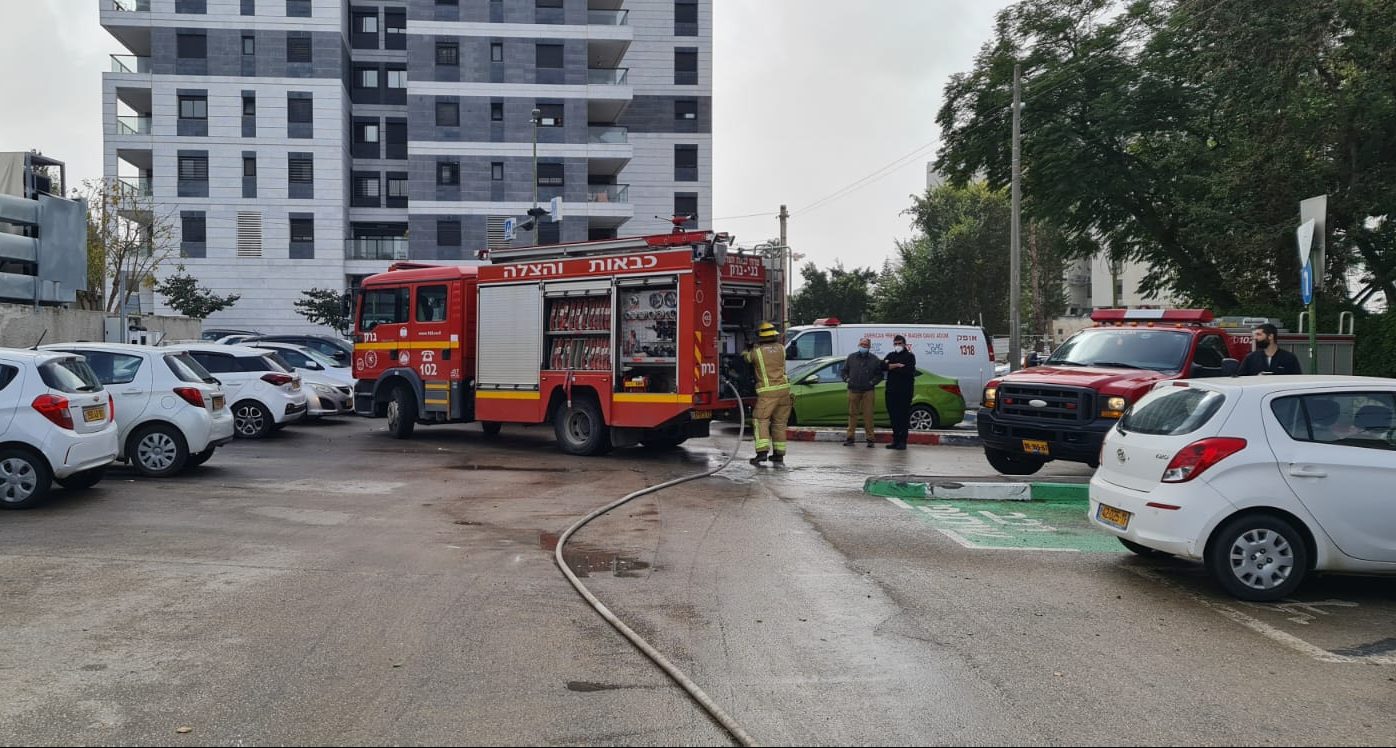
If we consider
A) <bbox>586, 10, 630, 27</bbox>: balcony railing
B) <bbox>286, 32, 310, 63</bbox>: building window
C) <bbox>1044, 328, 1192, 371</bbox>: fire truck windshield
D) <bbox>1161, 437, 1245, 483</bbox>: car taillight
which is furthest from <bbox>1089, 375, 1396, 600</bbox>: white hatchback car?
<bbox>286, 32, 310, 63</bbox>: building window

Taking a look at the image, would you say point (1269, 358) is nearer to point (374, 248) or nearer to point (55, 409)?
point (55, 409)

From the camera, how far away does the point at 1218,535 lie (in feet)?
23.0

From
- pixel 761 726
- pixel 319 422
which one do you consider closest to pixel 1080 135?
pixel 319 422

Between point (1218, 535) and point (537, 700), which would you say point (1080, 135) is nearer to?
point (1218, 535)

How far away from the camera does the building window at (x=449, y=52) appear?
46.2 m

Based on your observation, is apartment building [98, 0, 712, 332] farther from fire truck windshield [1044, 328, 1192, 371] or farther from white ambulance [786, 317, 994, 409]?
fire truck windshield [1044, 328, 1192, 371]

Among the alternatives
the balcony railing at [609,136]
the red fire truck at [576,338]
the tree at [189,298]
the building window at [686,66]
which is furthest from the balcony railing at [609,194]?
the red fire truck at [576,338]

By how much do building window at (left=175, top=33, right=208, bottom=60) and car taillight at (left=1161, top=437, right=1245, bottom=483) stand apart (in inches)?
1866

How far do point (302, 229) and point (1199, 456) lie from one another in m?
45.7

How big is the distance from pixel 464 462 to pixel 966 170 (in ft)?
69.2

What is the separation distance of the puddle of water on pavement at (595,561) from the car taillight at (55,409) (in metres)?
4.98

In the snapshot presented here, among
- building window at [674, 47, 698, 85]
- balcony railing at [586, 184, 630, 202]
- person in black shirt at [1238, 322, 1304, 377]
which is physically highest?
building window at [674, 47, 698, 85]

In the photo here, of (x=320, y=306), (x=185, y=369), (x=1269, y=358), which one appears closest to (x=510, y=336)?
(x=185, y=369)

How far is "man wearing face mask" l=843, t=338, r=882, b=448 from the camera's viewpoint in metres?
16.6
